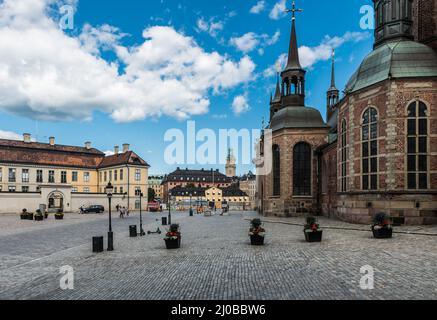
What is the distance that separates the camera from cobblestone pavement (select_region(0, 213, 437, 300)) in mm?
8172

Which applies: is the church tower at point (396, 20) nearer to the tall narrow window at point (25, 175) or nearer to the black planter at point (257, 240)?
the black planter at point (257, 240)

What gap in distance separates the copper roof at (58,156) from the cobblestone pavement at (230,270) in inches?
1888

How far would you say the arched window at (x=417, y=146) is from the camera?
70.0ft

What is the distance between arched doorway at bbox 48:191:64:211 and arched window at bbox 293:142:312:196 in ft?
125

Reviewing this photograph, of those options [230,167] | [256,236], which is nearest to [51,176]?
[256,236]

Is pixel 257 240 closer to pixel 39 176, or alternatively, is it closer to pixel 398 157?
pixel 398 157

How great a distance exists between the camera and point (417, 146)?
70.5 feet

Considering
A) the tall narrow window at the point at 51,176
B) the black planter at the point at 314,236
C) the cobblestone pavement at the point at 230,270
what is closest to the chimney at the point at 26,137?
the tall narrow window at the point at 51,176

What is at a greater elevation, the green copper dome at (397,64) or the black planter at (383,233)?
the green copper dome at (397,64)

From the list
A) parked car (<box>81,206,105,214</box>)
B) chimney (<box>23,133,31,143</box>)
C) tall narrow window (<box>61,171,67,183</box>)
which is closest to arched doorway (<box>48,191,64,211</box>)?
parked car (<box>81,206,105,214</box>)

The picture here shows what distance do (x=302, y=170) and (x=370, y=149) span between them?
44.4ft

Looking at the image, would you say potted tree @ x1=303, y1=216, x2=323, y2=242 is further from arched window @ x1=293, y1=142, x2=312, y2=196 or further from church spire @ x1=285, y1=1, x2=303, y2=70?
church spire @ x1=285, y1=1, x2=303, y2=70

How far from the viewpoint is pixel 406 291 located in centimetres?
792
